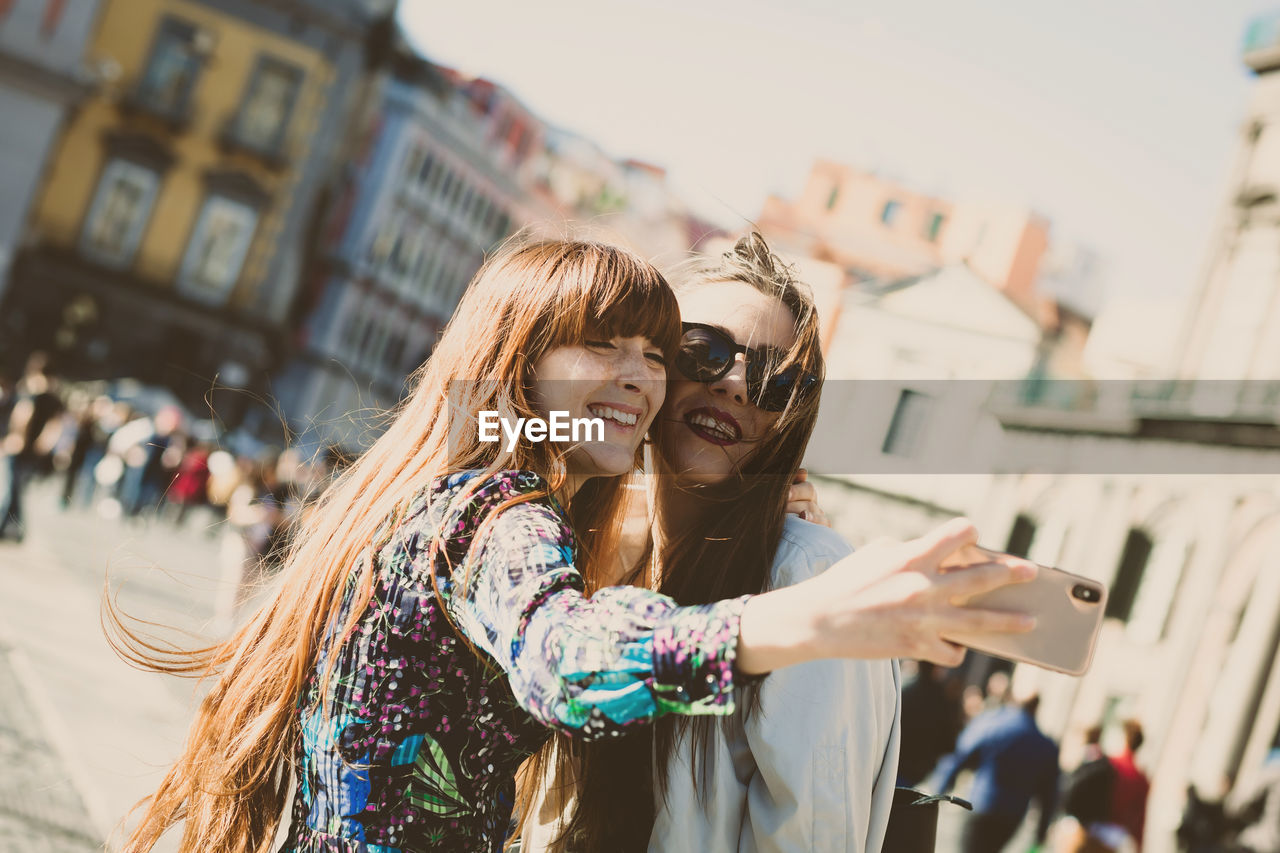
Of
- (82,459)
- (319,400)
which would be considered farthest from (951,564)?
(319,400)

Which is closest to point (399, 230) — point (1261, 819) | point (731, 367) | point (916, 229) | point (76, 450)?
point (76, 450)

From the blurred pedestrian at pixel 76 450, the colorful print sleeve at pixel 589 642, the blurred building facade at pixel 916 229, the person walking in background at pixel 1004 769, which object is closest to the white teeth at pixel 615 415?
the colorful print sleeve at pixel 589 642

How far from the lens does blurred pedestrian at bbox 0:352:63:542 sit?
10.6m

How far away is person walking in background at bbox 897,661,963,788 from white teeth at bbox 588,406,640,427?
6.78 metres

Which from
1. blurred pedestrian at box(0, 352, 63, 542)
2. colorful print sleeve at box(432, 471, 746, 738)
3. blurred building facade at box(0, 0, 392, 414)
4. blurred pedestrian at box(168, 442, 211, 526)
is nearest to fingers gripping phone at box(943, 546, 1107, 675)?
colorful print sleeve at box(432, 471, 746, 738)

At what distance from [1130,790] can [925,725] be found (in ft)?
4.63

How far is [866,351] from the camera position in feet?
17.8

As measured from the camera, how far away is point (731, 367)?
229 centimetres

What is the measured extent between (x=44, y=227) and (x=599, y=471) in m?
31.1

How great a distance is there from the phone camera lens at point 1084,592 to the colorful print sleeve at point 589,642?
1.07 ft

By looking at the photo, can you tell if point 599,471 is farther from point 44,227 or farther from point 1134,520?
point 44,227

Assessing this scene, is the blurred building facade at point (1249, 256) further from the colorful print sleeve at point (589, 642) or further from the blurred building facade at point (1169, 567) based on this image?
the colorful print sleeve at point (589, 642)

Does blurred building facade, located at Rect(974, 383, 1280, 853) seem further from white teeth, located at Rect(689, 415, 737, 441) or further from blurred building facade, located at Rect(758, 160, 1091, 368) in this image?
white teeth, located at Rect(689, 415, 737, 441)

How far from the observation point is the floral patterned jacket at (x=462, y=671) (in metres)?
1.24
